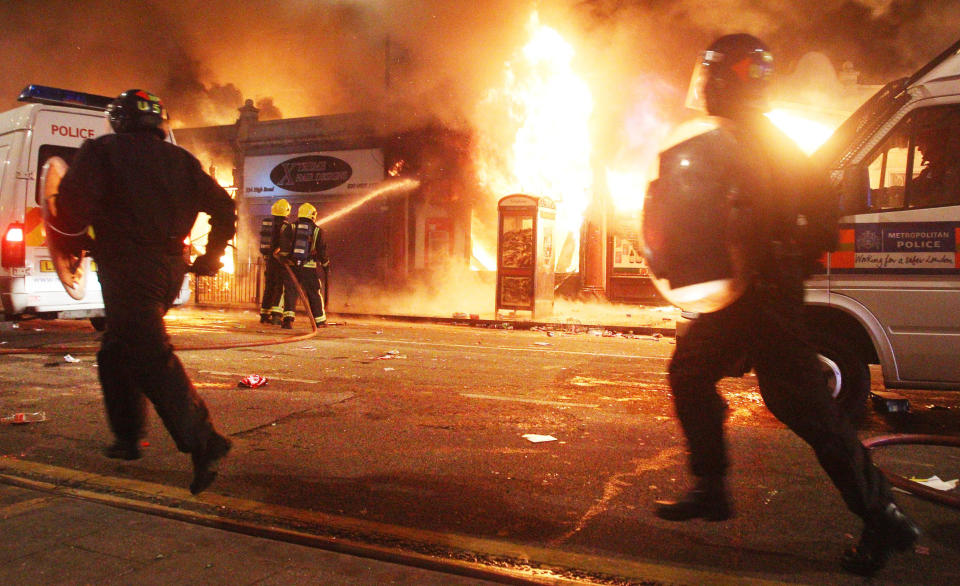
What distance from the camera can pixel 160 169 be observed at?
3031 mm

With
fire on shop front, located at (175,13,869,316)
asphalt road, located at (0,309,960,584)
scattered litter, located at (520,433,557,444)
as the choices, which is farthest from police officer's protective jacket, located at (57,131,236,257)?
fire on shop front, located at (175,13,869,316)

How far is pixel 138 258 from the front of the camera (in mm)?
2932

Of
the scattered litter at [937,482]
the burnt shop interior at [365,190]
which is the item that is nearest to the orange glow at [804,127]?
the scattered litter at [937,482]

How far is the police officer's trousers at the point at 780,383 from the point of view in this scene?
2.40m

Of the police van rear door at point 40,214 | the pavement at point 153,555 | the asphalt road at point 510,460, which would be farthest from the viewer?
the police van rear door at point 40,214

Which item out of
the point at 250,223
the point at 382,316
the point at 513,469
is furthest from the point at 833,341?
the point at 250,223

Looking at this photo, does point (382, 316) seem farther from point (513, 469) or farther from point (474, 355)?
point (513, 469)

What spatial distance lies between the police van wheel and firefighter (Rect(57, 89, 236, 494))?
13.9 ft

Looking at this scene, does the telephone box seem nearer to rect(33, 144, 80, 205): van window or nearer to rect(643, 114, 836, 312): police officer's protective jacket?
rect(33, 144, 80, 205): van window

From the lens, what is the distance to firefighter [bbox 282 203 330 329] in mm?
11227

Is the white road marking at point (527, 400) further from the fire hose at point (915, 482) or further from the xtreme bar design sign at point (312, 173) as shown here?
the xtreme bar design sign at point (312, 173)

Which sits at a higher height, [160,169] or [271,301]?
[160,169]

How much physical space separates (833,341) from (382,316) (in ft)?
38.0

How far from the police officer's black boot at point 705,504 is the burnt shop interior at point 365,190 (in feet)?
56.4
